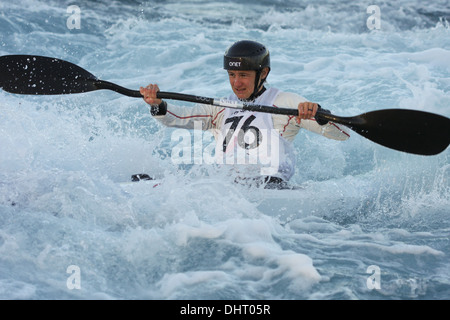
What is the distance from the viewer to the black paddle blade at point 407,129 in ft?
13.2

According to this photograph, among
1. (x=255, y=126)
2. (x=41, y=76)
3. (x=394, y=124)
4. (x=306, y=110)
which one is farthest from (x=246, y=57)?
(x=41, y=76)

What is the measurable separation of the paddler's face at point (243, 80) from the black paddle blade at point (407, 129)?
0.84 m

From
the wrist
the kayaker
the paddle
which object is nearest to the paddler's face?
the kayaker

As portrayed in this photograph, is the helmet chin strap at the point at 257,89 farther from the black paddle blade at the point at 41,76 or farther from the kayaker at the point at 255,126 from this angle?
the black paddle blade at the point at 41,76

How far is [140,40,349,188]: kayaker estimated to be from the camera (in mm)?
4414

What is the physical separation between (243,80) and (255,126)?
1.21 feet

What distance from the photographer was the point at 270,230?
396 cm

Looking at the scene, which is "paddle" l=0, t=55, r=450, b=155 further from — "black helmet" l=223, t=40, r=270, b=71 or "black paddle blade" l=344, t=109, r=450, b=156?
"black helmet" l=223, t=40, r=270, b=71

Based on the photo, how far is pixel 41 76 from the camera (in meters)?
4.94

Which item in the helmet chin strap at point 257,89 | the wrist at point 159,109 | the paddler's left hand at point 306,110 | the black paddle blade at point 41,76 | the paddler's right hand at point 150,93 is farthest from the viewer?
the black paddle blade at point 41,76

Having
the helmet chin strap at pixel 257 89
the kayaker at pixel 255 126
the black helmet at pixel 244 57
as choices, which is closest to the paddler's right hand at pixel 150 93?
the kayaker at pixel 255 126

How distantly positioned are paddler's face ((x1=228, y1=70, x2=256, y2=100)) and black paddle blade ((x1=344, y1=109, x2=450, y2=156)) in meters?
0.84
